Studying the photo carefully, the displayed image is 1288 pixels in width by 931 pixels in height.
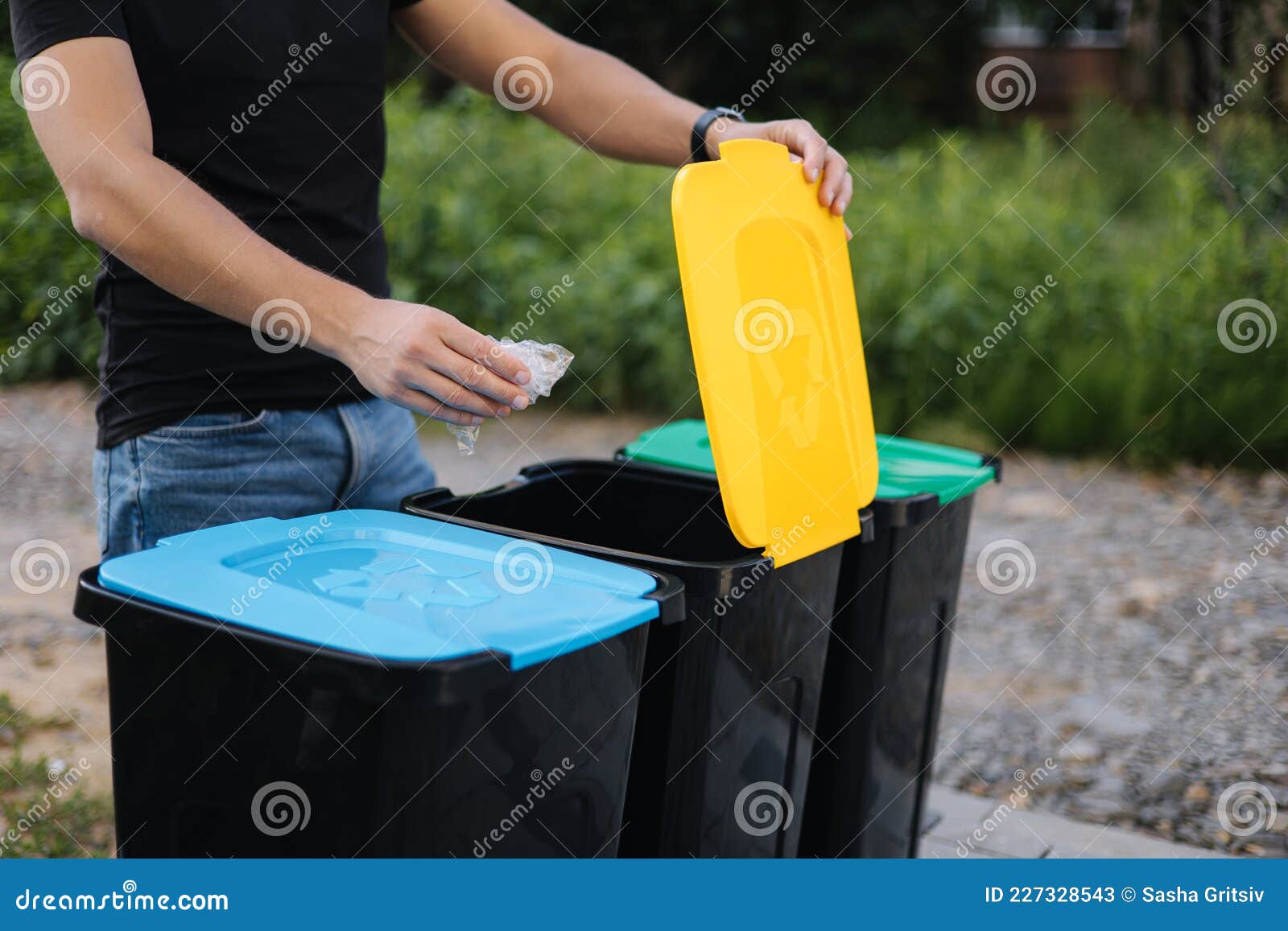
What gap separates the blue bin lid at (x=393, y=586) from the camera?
131 centimetres

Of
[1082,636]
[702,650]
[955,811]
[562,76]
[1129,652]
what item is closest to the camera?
[702,650]

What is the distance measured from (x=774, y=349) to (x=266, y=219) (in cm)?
79

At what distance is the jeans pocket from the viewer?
5.91 ft

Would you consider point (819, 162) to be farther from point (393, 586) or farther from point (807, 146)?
point (393, 586)

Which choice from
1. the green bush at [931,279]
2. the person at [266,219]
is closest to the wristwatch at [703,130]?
the person at [266,219]

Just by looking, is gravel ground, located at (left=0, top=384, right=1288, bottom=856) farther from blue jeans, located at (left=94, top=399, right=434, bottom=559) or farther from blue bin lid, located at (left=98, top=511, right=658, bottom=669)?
blue bin lid, located at (left=98, top=511, right=658, bottom=669)

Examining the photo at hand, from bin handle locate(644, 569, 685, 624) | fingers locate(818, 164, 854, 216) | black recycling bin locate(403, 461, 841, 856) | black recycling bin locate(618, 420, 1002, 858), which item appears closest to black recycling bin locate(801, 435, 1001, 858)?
black recycling bin locate(618, 420, 1002, 858)

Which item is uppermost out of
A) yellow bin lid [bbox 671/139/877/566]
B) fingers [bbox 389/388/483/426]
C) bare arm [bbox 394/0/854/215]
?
bare arm [bbox 394/0/854/215]

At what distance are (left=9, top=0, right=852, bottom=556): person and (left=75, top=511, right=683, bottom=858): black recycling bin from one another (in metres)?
0.26

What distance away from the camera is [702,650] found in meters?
1.73

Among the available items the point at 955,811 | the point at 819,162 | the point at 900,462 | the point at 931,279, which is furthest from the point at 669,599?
the point at 931,279

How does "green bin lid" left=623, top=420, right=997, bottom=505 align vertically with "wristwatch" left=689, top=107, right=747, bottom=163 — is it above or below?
below

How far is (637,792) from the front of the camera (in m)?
1.80

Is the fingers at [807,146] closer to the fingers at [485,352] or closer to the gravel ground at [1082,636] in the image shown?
the fingers at [485,352]
